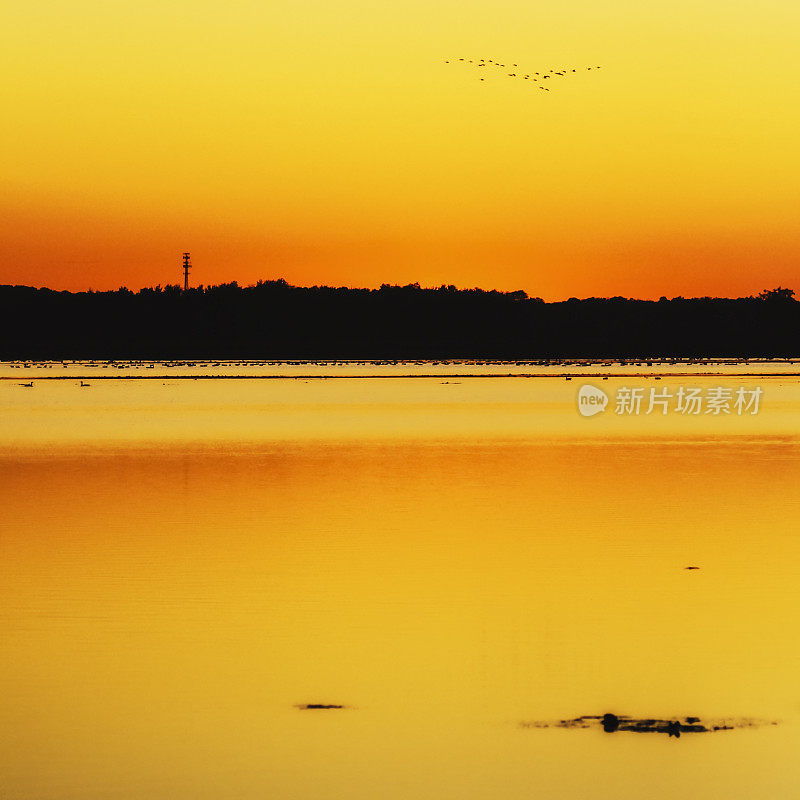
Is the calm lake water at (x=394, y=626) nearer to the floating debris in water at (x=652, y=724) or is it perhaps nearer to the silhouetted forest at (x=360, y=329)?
the floating debris in water at (x=652, y=724)

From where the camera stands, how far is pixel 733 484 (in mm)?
17766

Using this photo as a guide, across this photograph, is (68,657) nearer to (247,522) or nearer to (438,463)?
(247,522)

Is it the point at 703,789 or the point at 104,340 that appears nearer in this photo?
the point at 703,789

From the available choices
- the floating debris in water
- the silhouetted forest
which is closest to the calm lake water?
the floating debris in water

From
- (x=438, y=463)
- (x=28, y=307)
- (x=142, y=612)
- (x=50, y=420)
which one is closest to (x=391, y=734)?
(x=142, y=612)

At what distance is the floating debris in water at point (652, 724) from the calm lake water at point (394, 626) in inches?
2.3

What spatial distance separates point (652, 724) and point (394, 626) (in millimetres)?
2491

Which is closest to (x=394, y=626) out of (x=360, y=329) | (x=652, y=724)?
(x=652, y=724)

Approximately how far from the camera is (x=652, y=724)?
711 cm

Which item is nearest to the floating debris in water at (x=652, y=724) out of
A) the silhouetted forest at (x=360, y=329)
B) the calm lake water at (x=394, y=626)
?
the calm lake water at (x=394, y=626)

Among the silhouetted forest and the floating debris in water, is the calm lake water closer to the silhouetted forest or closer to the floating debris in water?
the floating debris in water

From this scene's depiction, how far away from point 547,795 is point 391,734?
102 cm

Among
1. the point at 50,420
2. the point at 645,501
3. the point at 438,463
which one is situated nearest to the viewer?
the point at 645,501

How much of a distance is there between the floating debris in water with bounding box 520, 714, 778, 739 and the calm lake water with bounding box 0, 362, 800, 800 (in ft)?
0.19
